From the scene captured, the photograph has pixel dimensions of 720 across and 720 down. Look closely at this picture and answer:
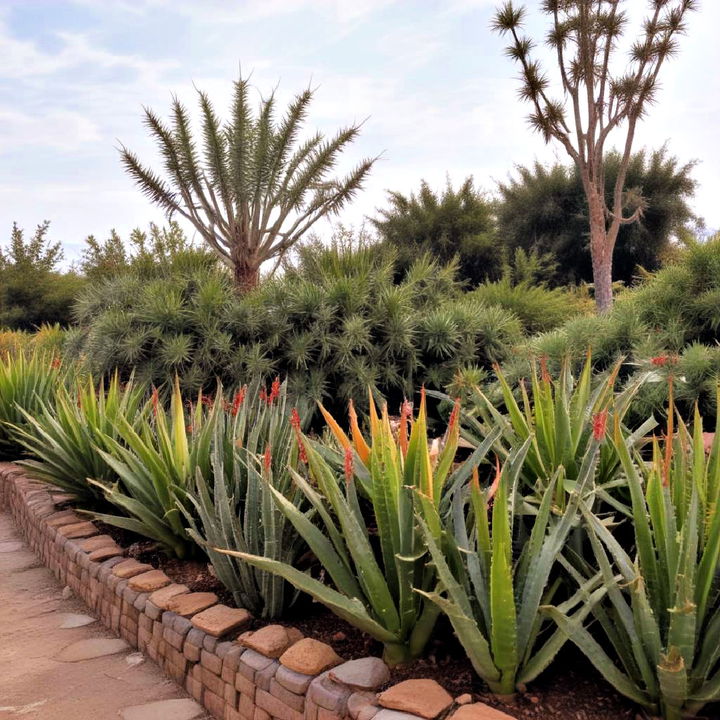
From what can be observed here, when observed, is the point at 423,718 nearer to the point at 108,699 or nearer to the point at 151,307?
the point at 108,699

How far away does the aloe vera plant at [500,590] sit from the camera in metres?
1.96

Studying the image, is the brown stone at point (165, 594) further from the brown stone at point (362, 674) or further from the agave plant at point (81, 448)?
the agave plant at point (81, 448)

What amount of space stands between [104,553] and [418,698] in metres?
2.07

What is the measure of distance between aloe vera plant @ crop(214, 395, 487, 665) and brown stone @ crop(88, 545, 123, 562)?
4.76ft

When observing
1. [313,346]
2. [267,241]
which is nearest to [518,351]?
[313,346]

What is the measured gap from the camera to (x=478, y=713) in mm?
1914

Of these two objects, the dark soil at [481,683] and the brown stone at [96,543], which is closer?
the dark soil at [481,683]

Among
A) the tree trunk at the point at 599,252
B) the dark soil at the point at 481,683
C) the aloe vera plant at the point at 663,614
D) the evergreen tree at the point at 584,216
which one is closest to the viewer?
the aloe vera plant at the point at 663,614

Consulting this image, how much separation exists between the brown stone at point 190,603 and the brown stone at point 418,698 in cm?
100

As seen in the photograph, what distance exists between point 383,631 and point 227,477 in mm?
1387

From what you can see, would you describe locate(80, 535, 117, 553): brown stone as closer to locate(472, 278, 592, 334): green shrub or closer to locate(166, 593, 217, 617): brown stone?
locate(166, 593, 217, 617): brown stone

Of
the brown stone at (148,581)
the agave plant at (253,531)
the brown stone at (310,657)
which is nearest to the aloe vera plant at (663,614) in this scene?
the brown stone at (310,657)

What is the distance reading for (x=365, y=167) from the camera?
15.4m

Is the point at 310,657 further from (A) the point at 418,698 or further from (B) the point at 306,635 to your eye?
(A) the point at 418,698
